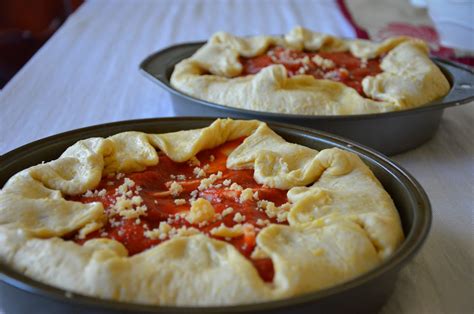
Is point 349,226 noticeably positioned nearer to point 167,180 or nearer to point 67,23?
point 167,180

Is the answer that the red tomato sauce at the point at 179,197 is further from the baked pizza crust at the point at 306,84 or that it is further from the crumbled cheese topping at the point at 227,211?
the baked pizza crust at the point at 306,84

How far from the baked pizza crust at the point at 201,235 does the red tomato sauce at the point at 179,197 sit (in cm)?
2

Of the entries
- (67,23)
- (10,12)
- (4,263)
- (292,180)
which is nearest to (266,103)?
(292,180)

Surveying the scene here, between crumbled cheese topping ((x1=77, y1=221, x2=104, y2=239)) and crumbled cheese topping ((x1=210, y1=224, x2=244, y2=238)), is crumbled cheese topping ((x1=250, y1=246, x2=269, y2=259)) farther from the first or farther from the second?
crumbled cheese topping ((x1=77, y1=221, x2=104, y2=239))

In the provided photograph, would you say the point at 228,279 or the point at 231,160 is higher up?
the point at 228,279

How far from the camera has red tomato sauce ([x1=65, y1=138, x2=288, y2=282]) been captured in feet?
3.71

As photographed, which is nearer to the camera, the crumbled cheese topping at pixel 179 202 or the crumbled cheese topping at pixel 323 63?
the crumbled cheese topping at pixel 179 202

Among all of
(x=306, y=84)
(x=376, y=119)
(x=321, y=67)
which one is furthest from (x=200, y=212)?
(x=321, y=67)

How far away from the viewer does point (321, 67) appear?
2.06 metres

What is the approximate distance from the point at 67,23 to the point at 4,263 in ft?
7.27

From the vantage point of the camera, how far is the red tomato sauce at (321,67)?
199 cm

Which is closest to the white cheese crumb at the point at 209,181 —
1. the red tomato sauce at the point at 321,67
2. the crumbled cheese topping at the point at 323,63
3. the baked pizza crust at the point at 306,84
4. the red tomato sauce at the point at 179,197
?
the red tomato sauce at the point at 179,197

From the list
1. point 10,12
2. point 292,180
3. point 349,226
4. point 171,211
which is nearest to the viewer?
point 349,226

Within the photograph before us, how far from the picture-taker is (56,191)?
1289 millimetres
